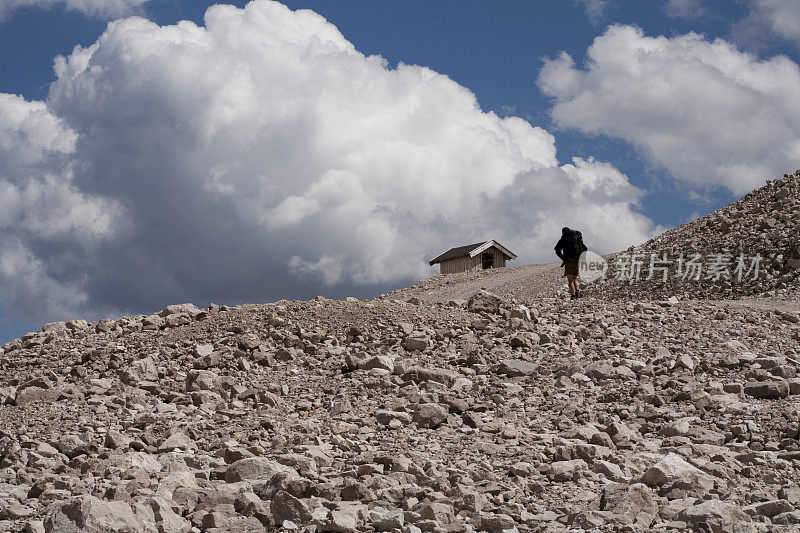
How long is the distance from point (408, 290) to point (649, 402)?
21.7 meters

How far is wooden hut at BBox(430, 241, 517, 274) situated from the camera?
33500 mm

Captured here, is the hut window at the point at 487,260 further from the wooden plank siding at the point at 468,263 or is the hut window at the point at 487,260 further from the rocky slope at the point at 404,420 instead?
the rocky slope at the point at 404,420

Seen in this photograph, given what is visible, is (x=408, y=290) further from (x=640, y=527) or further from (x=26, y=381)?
(x=640, y=527)

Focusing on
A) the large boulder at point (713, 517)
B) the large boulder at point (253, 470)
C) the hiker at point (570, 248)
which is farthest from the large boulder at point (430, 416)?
the hiker at point (570, 248)

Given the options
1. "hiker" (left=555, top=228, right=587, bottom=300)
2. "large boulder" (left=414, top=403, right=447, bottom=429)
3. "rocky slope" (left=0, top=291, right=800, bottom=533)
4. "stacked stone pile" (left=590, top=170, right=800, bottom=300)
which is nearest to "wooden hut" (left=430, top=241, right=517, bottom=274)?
"stacked stone pile" (left=590, top=170, right=800, bottom=300)

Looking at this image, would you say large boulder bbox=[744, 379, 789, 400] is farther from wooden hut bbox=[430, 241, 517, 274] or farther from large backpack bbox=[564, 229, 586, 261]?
wooden hut bbox=[430, 241, 517, 274]

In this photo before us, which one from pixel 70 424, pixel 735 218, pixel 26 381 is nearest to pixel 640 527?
pixel 70 424

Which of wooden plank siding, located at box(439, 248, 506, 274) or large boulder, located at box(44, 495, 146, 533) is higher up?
wooden plank siding, located at box(439, 248, 506, 274)

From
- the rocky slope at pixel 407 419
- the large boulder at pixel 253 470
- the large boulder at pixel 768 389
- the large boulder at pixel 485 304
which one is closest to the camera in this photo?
the rocky slope at pixel 407 419

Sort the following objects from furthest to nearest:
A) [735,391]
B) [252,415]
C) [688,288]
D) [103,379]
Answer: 1. [688,288]
2. [103,379]
3. [735,391]
4. [252,415]

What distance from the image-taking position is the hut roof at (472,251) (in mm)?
33375

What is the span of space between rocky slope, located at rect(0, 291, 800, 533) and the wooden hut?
20606mm

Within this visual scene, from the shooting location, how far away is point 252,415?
7859mm

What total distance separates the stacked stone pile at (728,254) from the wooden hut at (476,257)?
9074 millimetres
